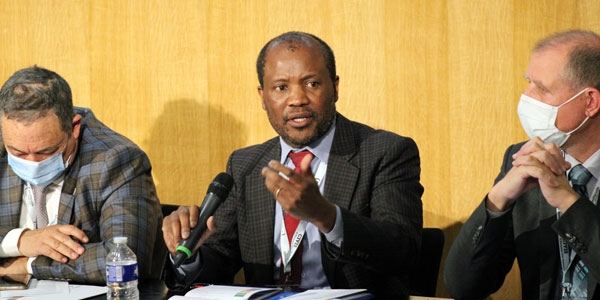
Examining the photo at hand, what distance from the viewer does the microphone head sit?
6.82 ft

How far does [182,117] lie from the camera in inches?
153

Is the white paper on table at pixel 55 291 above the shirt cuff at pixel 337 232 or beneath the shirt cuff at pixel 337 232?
beneath

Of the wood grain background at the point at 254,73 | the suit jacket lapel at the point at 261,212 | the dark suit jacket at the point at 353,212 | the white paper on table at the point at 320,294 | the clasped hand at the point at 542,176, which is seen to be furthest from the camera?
the wood grain background at the point at 254,73

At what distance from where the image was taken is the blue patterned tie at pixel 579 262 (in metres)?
2.07

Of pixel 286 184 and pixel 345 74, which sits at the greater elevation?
pixel 345 74

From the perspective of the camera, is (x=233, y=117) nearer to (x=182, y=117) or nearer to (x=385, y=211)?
(x=182, y=117)

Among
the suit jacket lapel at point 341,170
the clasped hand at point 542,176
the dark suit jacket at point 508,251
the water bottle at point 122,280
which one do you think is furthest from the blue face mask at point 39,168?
the clasped hand at point 542,176

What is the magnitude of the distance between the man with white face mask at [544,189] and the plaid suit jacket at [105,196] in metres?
1.25

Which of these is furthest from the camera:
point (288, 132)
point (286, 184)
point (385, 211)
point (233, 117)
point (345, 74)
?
point (233, 117)

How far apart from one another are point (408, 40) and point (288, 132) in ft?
3.53

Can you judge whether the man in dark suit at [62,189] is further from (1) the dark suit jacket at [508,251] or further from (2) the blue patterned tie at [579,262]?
(2) the blue patterned tie at [579,262]

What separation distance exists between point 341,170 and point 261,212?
37 centimetres

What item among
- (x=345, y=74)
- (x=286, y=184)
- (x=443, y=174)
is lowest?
(x=443, y=174)

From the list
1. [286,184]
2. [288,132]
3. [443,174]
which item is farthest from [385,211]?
[443,174]
